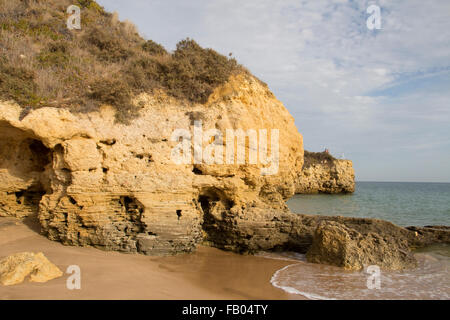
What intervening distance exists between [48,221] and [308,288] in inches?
233

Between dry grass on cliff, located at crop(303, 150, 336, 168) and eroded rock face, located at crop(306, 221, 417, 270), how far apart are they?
108 ft

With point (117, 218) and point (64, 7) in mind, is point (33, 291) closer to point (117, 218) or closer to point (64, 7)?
point (117, 218)

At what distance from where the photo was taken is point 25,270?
4.20 meters

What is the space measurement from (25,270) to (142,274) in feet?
6.01

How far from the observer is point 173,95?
799cm

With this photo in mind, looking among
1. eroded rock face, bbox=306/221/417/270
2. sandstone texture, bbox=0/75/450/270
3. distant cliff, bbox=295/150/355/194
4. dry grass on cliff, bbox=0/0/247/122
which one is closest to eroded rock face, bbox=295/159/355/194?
distant cliff, bbox=295/150/355/194

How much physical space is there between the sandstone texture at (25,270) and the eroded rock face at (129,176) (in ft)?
6.26

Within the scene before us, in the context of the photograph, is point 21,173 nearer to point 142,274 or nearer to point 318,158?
point 142,274

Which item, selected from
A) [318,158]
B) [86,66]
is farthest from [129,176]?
[318,158]

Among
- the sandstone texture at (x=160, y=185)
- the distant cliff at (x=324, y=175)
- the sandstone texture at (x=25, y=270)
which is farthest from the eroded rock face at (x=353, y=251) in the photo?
the distant cliff at (x=324, y=175)

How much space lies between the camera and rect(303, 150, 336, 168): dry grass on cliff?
4025 centimetres

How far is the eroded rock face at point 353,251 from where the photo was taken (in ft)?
23.3

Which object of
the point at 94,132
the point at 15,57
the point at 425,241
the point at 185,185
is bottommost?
the point at 425,241
